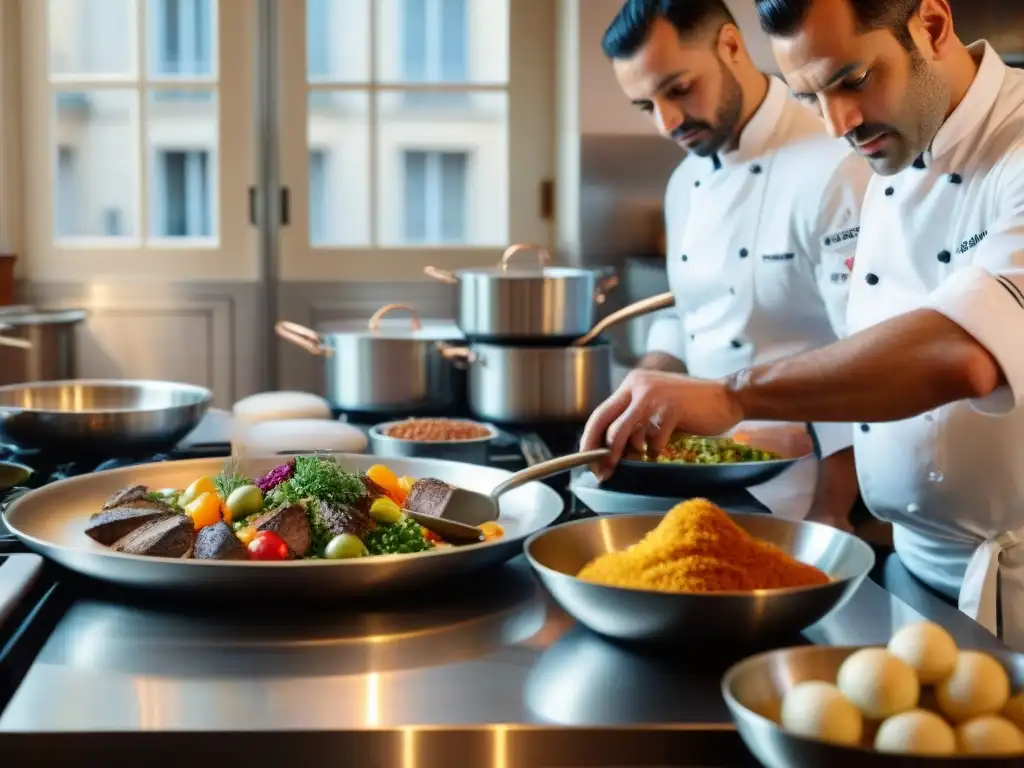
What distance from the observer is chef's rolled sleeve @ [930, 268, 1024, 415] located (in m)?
1.20

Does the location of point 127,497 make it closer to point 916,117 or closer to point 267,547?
point 267,547

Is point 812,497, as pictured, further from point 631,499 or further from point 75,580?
point 75,580

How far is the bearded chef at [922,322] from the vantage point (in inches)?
48.0

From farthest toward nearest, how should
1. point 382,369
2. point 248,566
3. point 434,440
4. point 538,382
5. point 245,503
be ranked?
point 382,369, point 538,382, point 434,440, point 245,503, point 248,566

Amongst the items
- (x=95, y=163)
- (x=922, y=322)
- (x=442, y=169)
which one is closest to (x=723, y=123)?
(x=922, y=322)

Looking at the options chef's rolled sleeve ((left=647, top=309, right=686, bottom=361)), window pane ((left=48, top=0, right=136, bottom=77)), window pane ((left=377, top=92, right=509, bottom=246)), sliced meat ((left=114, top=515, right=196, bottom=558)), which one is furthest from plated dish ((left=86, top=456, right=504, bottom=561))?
window pane ((left=48, top=0, right=136, bottom=77))

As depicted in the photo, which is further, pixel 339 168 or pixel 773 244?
pixel 339 168

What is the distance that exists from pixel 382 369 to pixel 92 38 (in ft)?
5.89

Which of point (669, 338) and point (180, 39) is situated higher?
point (180, 39)

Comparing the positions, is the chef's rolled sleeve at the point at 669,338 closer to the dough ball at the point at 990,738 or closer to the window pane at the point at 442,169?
the window pane at the point at 442,169

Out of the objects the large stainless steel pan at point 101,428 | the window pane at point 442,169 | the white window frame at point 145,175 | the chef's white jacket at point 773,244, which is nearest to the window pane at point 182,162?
the white window frame at point 145,175

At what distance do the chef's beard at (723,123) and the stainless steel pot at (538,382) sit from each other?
1.65ft

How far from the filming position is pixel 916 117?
149cm

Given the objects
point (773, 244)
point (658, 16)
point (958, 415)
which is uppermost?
point (658, 16)
